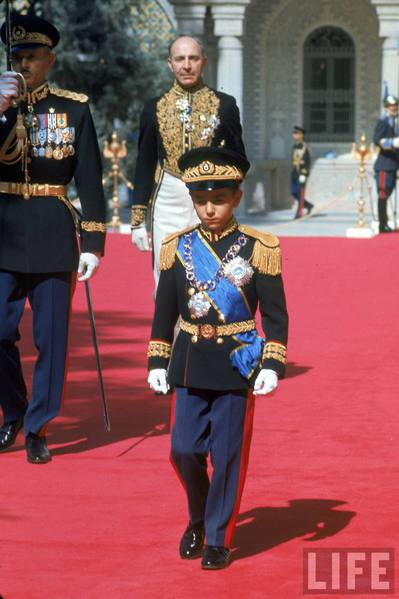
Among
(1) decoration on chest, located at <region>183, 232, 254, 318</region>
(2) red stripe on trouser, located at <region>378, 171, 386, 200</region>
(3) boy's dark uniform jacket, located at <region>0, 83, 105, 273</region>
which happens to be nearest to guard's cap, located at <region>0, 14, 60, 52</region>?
(3) boy's dark uniform jacket, located at <region>0, 83, 105, 273</region>

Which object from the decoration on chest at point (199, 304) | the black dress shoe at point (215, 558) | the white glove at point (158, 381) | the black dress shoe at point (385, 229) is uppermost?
the decoration on chest at point (199, 304)

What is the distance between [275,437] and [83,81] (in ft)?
60.3

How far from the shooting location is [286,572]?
17.6 feet

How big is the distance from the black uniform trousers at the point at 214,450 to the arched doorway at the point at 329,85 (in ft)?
80.8

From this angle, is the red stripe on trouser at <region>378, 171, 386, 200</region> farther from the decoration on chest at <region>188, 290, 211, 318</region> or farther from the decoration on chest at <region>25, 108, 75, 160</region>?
the decoration on chest at <region>188, 290, 211, 318</region>

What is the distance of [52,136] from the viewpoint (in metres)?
7.19

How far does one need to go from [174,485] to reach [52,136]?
5.44ft

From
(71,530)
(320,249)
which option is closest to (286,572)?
(71,530)

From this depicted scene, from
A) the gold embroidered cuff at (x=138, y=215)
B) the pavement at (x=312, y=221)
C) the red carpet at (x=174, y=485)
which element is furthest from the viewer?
the pavement at (x=312, y=221)

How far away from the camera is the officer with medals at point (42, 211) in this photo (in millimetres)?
7164

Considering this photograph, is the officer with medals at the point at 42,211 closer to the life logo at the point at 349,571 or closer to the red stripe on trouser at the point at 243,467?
the red stripe on trouser at the point at 243,467

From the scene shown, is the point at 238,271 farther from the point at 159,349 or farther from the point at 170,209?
the point at 170,209

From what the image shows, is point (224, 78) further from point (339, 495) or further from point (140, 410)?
point (339, 495)

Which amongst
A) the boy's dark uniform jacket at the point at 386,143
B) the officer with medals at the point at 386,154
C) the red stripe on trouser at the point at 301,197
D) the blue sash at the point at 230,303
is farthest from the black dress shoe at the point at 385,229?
the blue sash at the point at 230,303
